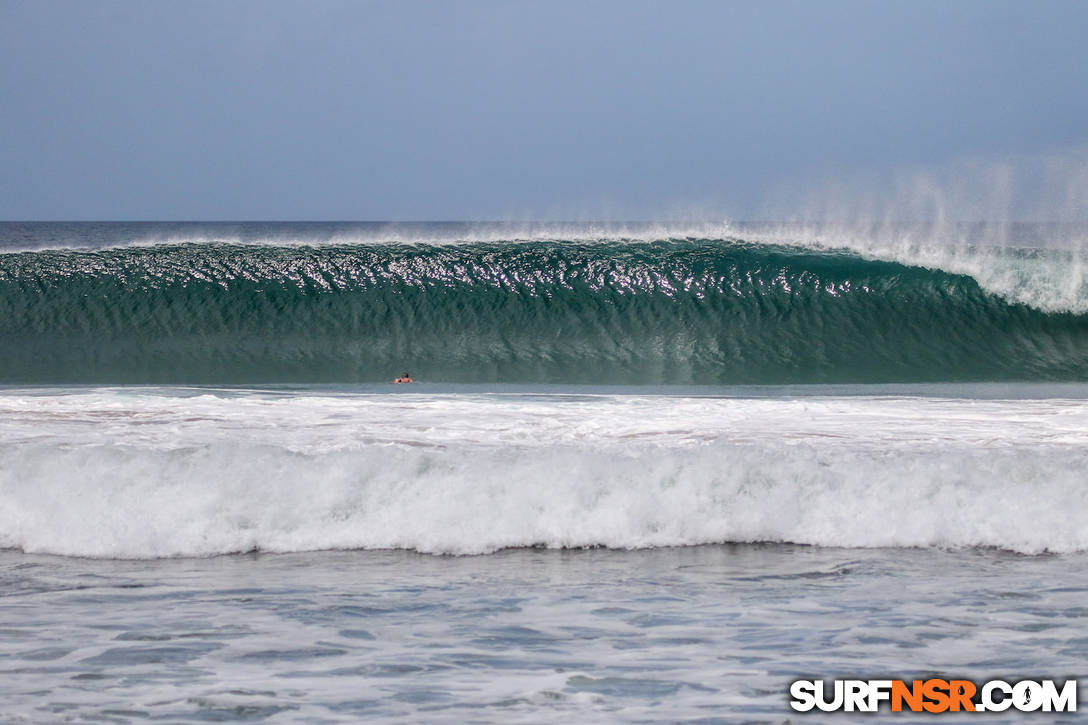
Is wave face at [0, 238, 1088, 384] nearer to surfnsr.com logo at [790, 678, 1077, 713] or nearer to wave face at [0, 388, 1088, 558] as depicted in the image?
wave face at [0, 388, 1088, 558]

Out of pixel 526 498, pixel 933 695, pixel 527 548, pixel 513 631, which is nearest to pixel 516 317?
pixel 526 498

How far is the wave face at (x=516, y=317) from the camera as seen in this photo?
1497cm

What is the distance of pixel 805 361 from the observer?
1513 cm

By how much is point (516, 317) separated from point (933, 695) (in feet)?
43.0

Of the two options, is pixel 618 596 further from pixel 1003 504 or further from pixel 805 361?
pixel 805 361

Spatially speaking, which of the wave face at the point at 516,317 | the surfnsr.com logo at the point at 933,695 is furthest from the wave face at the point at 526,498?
the wave face at the point at 516,317

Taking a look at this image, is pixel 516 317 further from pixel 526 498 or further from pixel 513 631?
pixel 513 631

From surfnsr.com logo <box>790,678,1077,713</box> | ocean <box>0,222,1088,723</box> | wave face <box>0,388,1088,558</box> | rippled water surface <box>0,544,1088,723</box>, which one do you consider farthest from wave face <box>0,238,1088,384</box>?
surfnsr.com logo <box>790,678,1077,713</box>

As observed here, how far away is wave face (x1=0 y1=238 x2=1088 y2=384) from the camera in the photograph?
15.0m

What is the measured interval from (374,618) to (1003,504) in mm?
3707

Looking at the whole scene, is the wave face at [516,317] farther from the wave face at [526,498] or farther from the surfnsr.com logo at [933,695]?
the surfnsr.com logo at [933,695]

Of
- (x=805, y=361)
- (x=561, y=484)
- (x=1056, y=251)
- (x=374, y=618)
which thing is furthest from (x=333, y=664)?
(x=1056, y=251)

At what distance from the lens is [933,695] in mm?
3752

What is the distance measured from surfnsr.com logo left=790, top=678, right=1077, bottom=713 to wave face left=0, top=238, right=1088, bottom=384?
34.2ft
